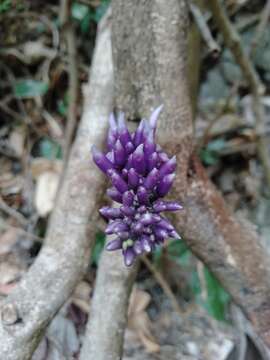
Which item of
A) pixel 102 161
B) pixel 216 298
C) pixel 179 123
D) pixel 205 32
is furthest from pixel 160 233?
pixel 216 298

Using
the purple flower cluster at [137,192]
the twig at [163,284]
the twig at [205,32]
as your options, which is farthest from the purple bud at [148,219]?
the twig at [163,284]

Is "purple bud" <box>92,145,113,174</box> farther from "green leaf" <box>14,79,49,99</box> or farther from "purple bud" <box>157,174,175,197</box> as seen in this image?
"green leaf" <box>14,79,49,99</box>

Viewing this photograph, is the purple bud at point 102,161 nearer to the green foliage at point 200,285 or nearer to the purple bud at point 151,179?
the purple bud at point 151,179

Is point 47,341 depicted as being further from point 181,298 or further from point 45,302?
point 181,298

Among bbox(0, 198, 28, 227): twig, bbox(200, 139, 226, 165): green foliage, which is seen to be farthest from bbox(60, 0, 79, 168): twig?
bbox(200, 139, 226, 165): green foliage

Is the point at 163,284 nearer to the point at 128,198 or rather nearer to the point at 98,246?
the point at 98,246
